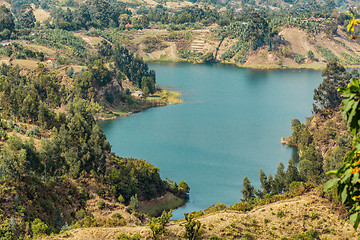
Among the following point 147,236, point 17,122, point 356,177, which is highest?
point 356,177

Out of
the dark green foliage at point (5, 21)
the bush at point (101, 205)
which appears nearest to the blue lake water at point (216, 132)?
the bush at point (101, 205)

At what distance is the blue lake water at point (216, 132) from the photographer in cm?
8925

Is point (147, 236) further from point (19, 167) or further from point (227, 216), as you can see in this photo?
point (19, 167)

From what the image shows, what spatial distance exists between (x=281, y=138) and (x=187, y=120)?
91.9 feet

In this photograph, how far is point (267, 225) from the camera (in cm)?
5056

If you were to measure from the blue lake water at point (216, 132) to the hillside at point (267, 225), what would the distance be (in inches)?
967

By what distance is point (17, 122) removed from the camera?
8294 centimetres

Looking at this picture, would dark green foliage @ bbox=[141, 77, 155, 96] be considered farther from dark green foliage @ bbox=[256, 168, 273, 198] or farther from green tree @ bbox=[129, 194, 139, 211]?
dark green foliage @ bbox=[256, 168, 273, 198]

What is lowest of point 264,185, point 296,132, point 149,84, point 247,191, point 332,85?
point 149,84

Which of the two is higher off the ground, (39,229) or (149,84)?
(39,229)

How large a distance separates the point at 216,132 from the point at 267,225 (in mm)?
66766

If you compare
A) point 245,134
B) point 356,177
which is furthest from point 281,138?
point 356,177

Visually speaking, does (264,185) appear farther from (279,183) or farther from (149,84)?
(149,84)

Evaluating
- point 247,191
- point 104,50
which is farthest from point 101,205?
point 104,50
